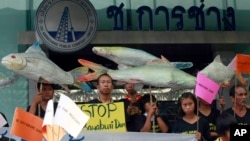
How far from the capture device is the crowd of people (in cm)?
510

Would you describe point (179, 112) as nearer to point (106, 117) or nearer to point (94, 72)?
point (106, 117)

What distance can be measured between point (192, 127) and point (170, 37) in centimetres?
270

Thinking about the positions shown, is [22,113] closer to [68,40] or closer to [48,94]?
[48,94]

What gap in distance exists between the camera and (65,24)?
7293 millimetres

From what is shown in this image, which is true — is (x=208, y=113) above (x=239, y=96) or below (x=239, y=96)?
below

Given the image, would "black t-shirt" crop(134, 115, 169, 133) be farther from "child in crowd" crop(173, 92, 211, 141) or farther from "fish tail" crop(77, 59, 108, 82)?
"fish tail" crop(77, 59, 108, 82)

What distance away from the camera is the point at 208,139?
16.7ft

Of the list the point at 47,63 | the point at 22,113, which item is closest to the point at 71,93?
the point at 47,63

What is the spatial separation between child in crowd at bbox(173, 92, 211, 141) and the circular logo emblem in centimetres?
234

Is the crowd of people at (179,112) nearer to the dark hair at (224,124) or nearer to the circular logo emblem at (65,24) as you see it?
the dark hair at (224,124)

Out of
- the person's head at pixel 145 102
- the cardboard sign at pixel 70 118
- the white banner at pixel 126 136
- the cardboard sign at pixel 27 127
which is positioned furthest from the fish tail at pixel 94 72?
the cardboard sign at pixel 70 118

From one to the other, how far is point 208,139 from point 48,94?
4.83 feet

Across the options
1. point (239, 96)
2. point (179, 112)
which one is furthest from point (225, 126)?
point (239, 96)

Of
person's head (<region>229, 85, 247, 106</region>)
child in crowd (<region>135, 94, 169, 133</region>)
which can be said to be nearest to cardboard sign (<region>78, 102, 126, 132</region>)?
child in crowd (<region>135, 94, 169, 133</region>)
